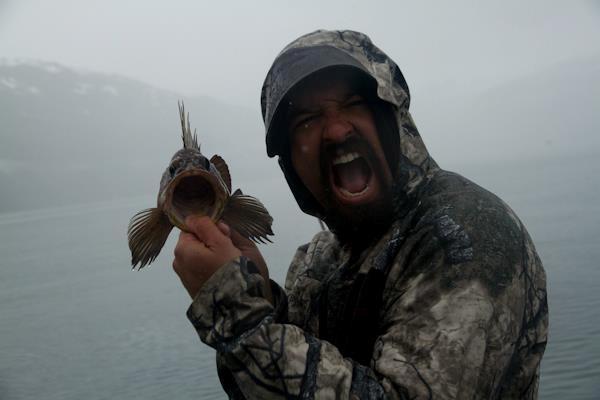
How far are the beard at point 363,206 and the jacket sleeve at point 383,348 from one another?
50 cm

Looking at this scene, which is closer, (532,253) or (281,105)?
(532,253)

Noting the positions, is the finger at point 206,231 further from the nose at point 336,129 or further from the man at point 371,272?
the nose at point 336,129

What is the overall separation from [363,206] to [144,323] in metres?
28.4

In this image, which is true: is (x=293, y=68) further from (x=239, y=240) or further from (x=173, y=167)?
(x=239, y=240)

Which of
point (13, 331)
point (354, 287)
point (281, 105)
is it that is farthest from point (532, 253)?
point (13, 331)

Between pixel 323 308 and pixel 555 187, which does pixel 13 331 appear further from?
pixel 555 187

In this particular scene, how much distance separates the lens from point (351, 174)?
2.77 meters

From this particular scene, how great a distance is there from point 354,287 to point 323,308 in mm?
312

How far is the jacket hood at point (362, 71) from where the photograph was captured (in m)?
2.69

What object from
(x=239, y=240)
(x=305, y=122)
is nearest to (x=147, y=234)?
(x=239, y=240)

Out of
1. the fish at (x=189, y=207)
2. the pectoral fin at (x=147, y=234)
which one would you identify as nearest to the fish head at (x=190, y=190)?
the fish at (x=189, y=207)

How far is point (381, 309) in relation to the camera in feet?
8.15

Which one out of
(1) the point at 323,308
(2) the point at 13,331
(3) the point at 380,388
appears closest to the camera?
(3) the point at 380,388

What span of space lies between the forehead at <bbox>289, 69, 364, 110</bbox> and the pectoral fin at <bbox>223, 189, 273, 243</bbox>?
542mm
